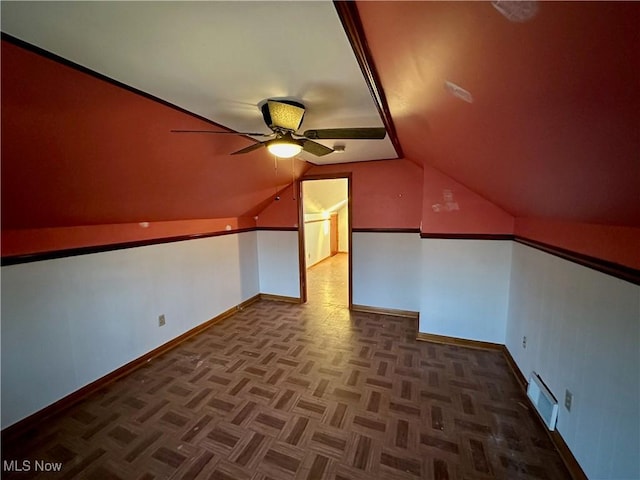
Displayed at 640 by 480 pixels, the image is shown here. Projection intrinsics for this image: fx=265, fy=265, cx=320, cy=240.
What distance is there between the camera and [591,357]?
1351 millimetres

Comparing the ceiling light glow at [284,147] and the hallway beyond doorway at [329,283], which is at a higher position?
the ceiling light glow at [284,147]

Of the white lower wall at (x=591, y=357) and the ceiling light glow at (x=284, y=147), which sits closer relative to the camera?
the white lower wall at (x=591, y=357)

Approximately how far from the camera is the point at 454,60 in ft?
2.98

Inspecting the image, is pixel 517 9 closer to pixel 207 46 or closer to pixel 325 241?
pixel 207 46

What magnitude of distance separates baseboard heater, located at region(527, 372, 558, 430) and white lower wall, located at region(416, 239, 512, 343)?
30.9 inches

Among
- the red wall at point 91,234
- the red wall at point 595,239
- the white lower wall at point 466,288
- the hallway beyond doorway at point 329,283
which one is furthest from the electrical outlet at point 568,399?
the red wall at point 91,234

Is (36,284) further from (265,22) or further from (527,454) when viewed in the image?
(527,454)

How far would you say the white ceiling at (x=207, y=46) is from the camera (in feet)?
3.01

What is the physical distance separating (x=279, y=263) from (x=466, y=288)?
2.60 m

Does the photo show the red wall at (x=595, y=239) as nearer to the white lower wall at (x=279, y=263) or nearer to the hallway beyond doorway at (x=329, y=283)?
the hallway beyond doorway at (x=329, y=283)

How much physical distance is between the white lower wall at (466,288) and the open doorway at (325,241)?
3.82 ft

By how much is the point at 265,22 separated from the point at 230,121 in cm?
113

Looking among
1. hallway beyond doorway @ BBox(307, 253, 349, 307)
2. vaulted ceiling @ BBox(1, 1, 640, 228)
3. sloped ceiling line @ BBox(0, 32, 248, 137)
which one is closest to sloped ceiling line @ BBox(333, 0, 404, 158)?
vaulted ceiling @ BBox(1, 1, 640, 228)

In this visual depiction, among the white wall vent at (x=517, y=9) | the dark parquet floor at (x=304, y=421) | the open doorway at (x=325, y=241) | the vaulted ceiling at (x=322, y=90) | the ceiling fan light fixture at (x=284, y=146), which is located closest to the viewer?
the white wall vent at (x=517, y=9)
